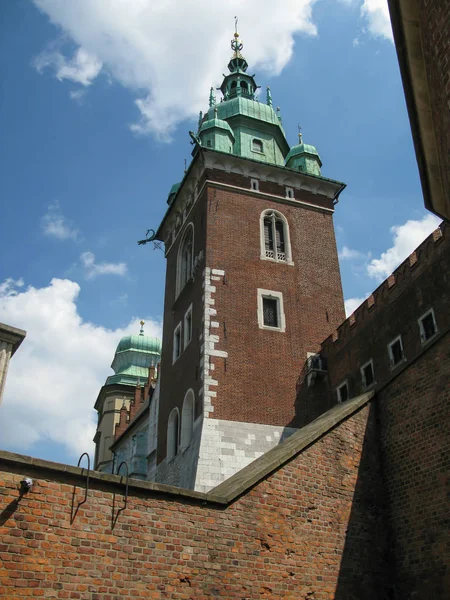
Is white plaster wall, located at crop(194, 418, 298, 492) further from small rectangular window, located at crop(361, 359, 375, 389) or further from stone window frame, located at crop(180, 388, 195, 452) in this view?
small rectangular window, located at crop(361, 359, 375, 389)

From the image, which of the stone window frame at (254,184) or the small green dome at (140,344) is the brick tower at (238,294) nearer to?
the stone window frame at (254,184)

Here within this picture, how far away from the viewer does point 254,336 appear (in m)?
24.0

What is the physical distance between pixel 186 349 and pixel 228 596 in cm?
1474

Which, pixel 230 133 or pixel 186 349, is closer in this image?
pixel 186 349

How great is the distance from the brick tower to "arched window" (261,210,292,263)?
0.05m

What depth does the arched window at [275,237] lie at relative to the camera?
87.5 feet

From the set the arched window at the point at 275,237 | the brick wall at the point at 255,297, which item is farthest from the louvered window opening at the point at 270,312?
the arched window at the point at 275,237

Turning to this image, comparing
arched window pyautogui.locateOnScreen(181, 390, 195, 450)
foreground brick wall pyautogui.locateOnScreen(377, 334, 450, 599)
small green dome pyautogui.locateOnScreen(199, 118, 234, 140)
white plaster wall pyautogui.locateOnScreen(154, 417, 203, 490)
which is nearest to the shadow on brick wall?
foreground brick wall pyautogui.locateOnScreen(377, 334, 450, 599)

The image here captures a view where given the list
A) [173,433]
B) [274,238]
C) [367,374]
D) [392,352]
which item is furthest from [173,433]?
[392,352]

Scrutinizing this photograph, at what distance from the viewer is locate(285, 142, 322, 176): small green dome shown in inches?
1184

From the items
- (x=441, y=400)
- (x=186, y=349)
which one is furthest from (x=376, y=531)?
(x=186, y=349)

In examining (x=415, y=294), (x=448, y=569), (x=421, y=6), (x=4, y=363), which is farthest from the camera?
(x=415, y=294)

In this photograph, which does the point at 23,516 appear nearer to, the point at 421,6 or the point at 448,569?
the point at 448,569

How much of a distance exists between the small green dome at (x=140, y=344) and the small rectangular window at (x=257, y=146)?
3133 centimetres
